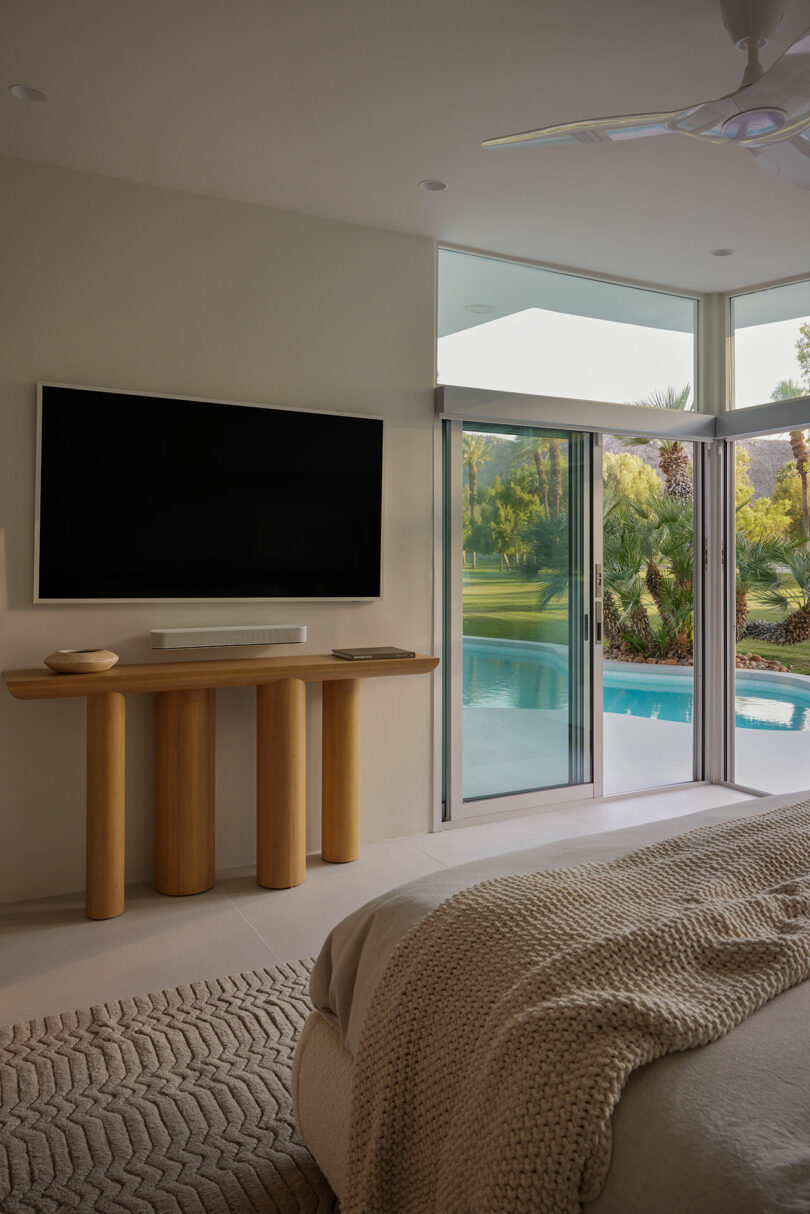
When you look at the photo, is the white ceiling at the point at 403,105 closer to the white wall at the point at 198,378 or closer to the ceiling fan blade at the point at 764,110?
the white wall at the point at 198,378

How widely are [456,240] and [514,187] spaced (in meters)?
0.67

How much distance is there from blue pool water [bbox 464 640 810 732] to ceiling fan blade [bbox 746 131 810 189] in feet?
→ 8.08

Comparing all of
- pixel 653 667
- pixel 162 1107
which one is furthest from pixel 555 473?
pixel 653 667

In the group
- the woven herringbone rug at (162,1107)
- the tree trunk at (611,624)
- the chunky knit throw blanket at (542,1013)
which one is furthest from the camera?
the tree trunk at (611,624)

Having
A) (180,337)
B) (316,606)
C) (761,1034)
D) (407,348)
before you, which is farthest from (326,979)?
(407,348)

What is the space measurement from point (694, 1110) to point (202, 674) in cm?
247

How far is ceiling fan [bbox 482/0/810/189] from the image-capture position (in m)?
1.97

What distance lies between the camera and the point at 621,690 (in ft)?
30.3

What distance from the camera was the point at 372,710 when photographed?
4.04m

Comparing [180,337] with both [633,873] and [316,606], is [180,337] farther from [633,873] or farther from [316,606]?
[633,873]

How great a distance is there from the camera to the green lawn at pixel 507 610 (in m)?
4.32

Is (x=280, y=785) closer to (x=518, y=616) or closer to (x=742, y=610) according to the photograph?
(x=518, y=616)

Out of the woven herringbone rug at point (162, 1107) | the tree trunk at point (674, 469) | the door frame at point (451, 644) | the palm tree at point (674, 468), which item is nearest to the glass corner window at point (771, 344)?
the door frame at point (451, 644)

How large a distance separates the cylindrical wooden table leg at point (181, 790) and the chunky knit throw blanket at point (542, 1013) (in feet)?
6.56
